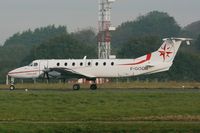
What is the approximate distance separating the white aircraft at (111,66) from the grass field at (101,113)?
1472 cm

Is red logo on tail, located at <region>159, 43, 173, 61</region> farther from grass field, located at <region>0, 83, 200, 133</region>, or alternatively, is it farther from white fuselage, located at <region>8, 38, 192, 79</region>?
grass field, located at <region>0, 83, 200, 133</region>

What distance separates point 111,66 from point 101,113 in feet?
88.7

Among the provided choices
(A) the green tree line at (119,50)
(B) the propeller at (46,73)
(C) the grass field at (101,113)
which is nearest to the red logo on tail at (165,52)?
(B) the propeller at (46,73)

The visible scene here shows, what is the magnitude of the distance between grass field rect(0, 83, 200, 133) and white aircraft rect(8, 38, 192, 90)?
14722mm

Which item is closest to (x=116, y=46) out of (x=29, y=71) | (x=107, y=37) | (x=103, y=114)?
(x=107, y=37)

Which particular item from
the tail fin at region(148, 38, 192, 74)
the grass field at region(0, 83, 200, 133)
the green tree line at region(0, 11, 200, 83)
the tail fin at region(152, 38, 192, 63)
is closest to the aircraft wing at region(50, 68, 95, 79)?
the tail fin at region(148, 38, 192, 74)

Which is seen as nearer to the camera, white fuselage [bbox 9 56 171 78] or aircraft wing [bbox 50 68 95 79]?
white fuselage [bbox 9 56 171 78]

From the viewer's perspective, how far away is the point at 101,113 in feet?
111

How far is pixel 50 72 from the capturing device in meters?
61.0

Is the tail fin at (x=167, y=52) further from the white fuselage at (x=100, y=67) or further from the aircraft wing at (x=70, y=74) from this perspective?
the aircraft wing at (x=70, y=74)

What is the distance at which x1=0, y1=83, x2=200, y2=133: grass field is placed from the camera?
27.5 metres

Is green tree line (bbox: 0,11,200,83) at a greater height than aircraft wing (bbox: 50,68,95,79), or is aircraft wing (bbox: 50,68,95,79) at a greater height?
green tree line (bbox: 0,11,200,83)

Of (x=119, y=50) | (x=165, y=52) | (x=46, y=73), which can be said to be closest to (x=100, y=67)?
(x=46, y=73)

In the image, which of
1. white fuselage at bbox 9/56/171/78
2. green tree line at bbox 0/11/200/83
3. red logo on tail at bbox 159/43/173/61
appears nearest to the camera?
white fuselage at bbox 9/56/171/78
